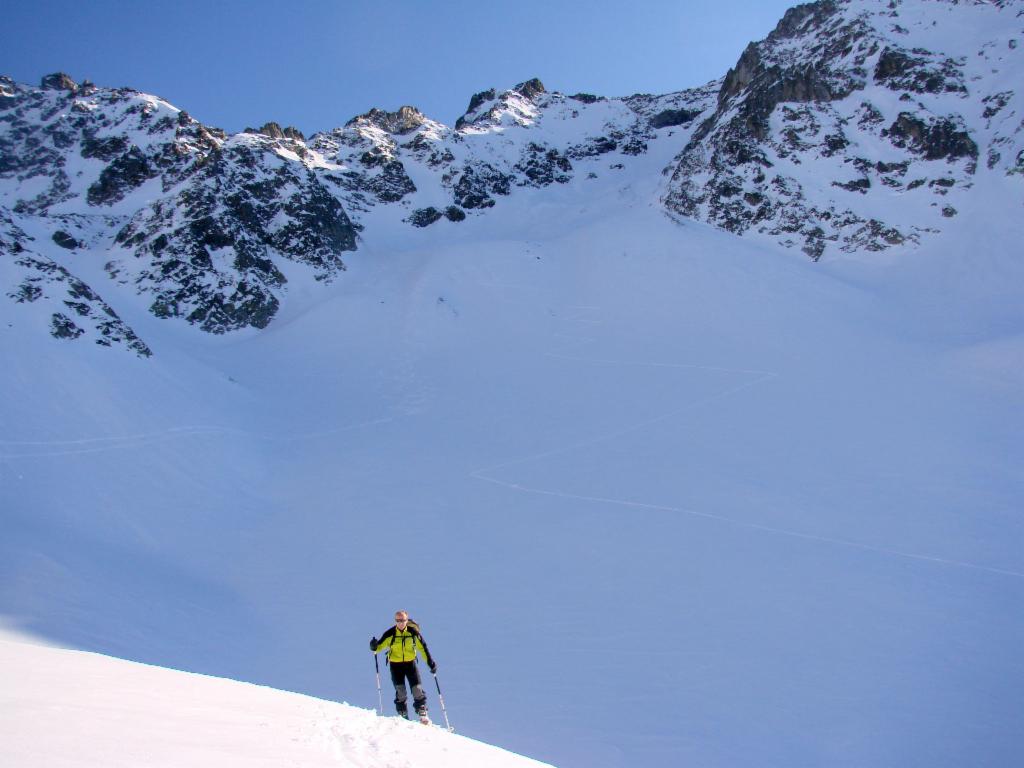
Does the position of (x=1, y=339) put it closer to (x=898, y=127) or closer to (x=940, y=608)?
(x=940, y=608)

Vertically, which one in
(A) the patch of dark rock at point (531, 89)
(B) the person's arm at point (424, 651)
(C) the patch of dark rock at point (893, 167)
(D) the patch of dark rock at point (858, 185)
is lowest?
(B) the person's arm at point (424, 651)

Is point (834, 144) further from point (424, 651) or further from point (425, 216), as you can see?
point (424, 651)

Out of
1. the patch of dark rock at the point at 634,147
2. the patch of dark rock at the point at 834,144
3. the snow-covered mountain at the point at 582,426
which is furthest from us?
the patch of dark rock at the point at 634,147

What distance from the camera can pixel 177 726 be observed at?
443 centimetres

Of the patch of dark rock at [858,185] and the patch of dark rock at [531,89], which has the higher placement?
the patch of dark rock at [531,89]

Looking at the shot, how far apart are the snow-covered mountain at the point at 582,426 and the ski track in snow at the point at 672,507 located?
0.12 metres

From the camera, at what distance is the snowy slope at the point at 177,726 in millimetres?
3631

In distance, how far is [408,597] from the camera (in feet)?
43.6

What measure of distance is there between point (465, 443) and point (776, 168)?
3603cm

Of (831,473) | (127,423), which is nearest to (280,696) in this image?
(831,473)

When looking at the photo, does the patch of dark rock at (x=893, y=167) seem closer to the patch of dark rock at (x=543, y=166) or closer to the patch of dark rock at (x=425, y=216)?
the patch of dark rock at (x=543, y=166)

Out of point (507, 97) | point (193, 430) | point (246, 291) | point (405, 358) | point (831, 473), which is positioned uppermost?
point (507, 97)

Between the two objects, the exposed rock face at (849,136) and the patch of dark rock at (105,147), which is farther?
the patch of dark rock at (105,147)

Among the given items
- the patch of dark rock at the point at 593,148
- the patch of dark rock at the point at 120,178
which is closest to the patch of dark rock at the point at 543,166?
the patch of dark rock at the point at 593,148
